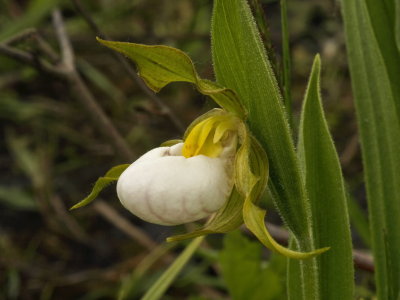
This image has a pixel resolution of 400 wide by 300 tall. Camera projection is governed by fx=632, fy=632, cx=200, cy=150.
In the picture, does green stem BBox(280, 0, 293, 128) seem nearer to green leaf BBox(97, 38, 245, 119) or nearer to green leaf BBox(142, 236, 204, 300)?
green leaf BBox(97, 38, 245, 119)

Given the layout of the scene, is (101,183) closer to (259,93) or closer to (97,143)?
(259,93)

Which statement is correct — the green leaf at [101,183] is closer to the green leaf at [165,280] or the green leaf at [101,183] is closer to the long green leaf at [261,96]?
the long green leaf at [261,96]

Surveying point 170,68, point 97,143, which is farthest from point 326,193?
point 97,143

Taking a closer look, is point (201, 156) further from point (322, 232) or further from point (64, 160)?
point (64, 160)

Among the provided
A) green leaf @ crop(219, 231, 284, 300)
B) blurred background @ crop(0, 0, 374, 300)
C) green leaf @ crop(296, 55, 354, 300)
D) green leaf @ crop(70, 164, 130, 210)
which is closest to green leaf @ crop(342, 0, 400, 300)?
green leaf @ crop(296, 55, 354, 300)

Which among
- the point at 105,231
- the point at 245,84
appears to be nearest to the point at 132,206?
the point at 245,84

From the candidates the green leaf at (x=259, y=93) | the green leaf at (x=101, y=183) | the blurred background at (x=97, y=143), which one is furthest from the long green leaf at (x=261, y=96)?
the blurred background at (x=97, y=143)
